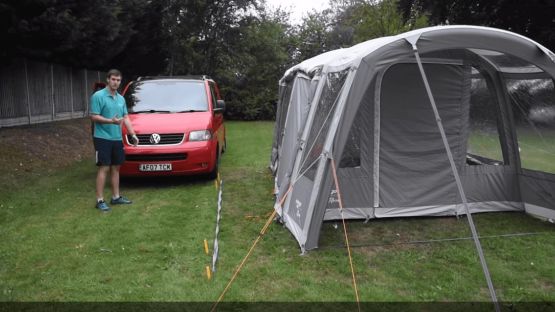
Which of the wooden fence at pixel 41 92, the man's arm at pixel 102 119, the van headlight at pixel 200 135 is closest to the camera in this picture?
the man's arm at pixel 102 119

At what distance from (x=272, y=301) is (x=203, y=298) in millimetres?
578

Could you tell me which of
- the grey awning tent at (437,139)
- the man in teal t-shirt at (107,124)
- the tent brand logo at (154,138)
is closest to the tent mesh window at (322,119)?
the grey awning tent at (437,139)

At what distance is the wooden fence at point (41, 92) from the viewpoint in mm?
12773

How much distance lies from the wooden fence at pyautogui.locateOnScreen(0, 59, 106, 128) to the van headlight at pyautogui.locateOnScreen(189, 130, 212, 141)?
6.93 metres

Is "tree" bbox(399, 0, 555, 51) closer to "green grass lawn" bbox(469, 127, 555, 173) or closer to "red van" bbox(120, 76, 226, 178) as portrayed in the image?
"green grass lawn" bbox(469, 127, 555, 173)

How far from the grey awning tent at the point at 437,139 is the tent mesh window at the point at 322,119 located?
0.06 feet

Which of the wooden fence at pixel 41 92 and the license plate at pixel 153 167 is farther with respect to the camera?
the wooden fence at pixel 41 92

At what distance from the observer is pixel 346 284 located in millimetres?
4305

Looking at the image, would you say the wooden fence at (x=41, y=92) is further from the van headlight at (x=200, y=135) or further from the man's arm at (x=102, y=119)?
the man's arm at (x=102, y=119)

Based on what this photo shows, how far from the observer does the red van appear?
305 inches

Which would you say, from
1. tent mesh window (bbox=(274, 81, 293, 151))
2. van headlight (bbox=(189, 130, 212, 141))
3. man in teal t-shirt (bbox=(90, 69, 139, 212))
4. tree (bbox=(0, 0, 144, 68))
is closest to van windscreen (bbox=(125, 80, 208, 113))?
van headlight (bbox=(189, 130, 212, 141))

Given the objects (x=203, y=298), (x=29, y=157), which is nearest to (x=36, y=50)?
(x=29, y=157)

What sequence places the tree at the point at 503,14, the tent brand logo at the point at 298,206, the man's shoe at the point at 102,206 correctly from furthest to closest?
the tree at the point at 503,14 < the man's shoe at the point at 102,206 < the tent brand logo at the point at 298,206

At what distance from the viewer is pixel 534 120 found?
627cm
